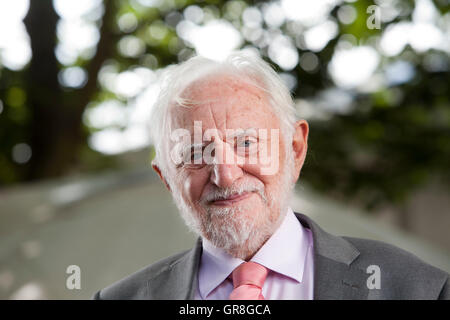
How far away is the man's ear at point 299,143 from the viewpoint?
769 mm

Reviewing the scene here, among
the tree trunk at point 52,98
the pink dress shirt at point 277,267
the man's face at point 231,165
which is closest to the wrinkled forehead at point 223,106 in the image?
the man's face at point 231,165

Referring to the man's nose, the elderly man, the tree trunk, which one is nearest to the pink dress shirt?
the elderly man

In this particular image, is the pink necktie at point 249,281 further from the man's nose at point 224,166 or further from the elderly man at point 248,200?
the man's nose at point 224,166

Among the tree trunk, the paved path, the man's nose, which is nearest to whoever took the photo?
the man's nose

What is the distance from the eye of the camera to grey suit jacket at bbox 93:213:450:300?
A: 0.73 m

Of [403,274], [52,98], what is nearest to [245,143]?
[403,274]

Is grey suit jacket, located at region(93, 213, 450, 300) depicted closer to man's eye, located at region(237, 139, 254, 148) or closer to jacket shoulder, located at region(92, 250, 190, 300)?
jacket shoulder, located at region(92, 250, 190, 300)

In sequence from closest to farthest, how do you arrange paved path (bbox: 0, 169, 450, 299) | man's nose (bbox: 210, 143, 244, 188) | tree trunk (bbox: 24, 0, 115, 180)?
1. man's nose (bbox: 210, 143, 244, 188)
2. paved path (bbox: 0, 169, 450, 299)
3. tree trunk (bbox: 24, 0, 115, 180)

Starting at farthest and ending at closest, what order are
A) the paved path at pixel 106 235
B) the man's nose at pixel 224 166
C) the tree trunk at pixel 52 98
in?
1. the tree trunk at pixel 52 98
2. the paved path at pixel 106 235
3. the man's nose at pixel 224 166

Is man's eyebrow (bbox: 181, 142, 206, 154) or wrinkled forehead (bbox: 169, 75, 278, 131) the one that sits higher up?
wrinkled forehead (bbox: 169, 75, 278, 131)

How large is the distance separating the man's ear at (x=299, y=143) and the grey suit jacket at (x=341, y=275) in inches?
3.2

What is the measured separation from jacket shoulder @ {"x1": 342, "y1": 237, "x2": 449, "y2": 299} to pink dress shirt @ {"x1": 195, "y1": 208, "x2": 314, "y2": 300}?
0.25 ft

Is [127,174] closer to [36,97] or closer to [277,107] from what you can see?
[277,107]
